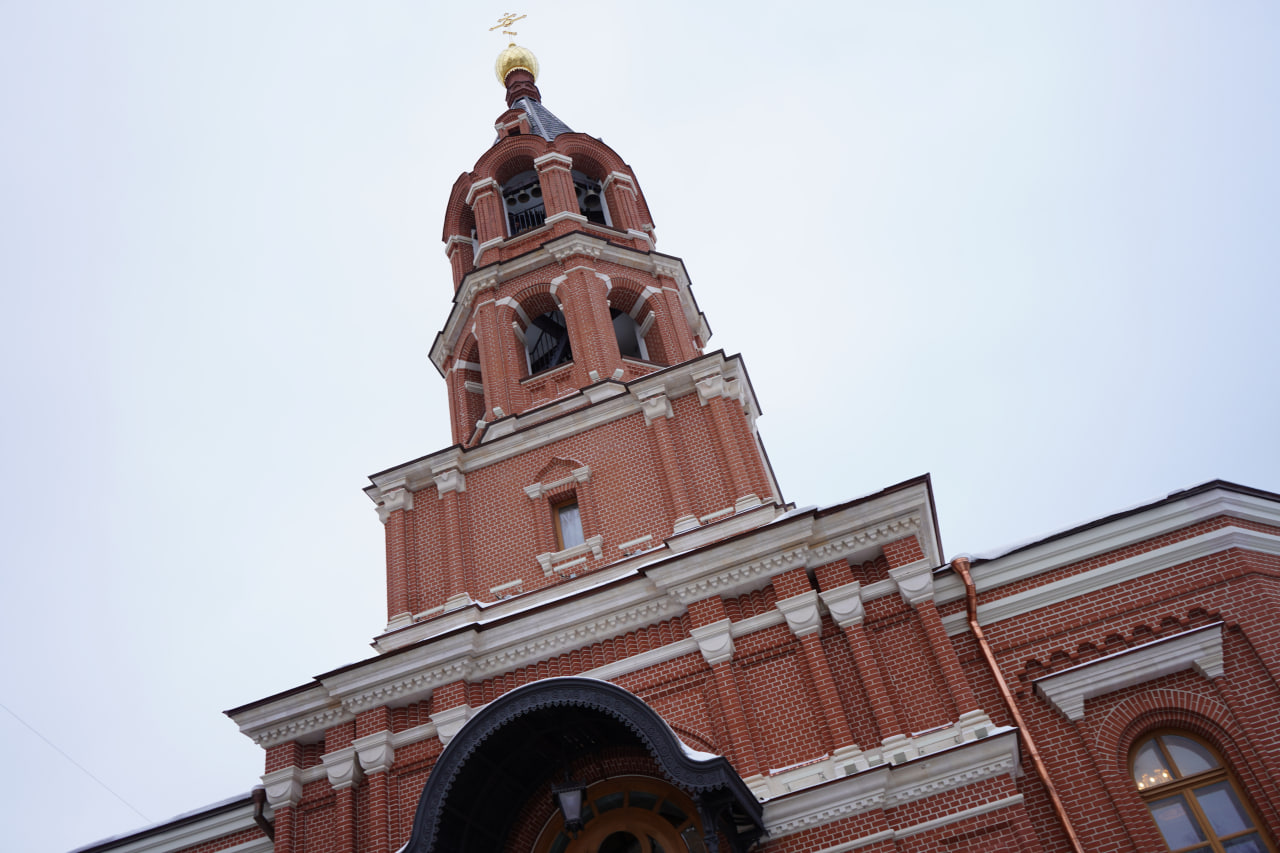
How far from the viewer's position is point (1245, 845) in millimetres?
10141

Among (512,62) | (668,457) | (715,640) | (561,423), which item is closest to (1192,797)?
(715,640)

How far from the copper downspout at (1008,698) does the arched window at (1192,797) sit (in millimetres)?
1082

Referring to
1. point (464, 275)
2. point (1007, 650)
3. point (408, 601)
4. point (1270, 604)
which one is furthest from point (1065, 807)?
Answer: point (464, 275)

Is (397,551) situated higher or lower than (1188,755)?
higher

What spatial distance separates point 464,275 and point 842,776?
42.5 ft

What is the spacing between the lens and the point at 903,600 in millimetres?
11375

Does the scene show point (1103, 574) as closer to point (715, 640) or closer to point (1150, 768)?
point (1150, 768)

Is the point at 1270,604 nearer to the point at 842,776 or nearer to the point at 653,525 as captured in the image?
the point at 842,776

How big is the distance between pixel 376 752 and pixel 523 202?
12.9 metres

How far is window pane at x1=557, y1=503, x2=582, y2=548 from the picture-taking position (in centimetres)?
1473

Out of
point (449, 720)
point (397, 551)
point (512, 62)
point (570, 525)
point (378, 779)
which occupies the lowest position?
point (378, 779)

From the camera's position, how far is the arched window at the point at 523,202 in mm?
20625

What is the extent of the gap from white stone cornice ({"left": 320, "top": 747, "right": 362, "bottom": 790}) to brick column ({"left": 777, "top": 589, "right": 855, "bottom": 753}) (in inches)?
229

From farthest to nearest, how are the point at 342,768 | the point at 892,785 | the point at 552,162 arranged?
the point at 552,162
the point at 342,768
the point at 892,785
